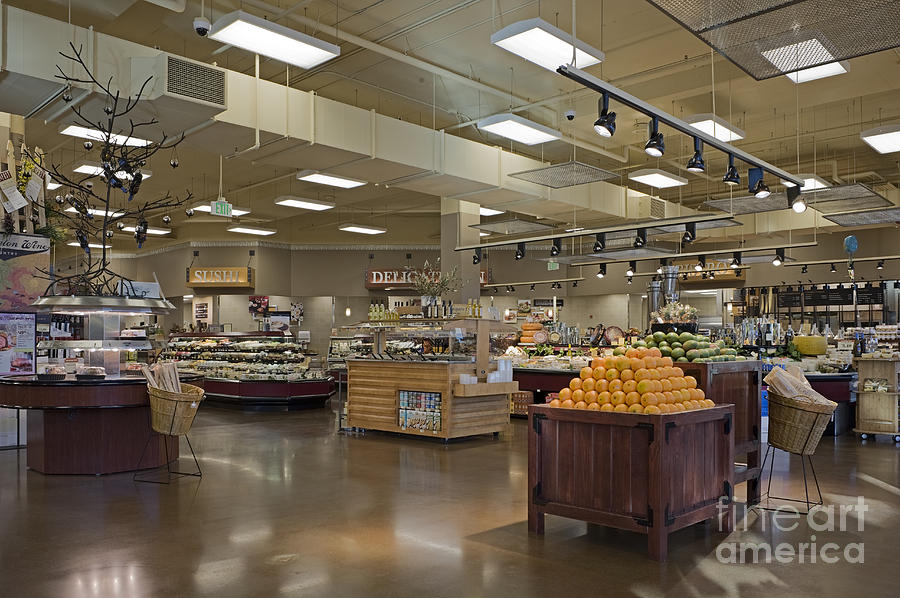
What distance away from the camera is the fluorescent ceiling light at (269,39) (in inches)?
232

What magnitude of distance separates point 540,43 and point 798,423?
3.66 meters

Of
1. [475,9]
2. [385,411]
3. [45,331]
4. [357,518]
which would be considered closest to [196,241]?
[45,331]

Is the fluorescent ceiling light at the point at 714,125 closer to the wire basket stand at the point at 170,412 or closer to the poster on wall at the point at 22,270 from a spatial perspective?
the wire basket stand at the point at 170,412

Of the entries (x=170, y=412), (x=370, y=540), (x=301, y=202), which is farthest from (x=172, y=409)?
(x=301, y=202)

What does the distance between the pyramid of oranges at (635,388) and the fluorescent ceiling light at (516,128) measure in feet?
11.4

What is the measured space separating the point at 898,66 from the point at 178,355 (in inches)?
528

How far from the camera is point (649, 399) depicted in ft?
15.6

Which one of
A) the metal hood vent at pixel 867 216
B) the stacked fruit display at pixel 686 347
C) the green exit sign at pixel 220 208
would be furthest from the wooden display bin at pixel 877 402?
the green exit sign at pixel 220 208

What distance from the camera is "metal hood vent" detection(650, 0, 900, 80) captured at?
4.01m

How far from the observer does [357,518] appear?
5.51m

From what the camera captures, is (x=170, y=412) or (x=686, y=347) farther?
(x=170, y=412)

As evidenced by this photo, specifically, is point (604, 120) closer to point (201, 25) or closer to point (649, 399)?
point (649, 399)

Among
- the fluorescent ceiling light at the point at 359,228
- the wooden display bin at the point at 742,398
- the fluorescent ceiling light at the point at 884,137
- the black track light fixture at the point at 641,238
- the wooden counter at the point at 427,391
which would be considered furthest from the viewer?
the fluorescent ceiling light at the point at 359,228

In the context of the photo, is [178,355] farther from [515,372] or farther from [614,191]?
[614,191]
